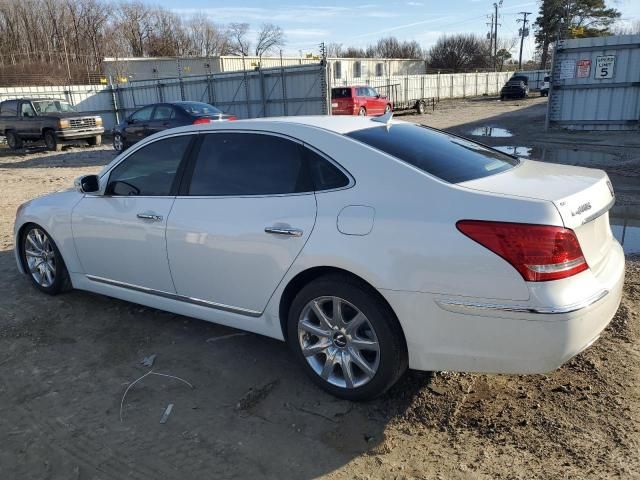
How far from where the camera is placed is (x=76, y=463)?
2.75 meters

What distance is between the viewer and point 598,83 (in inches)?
649

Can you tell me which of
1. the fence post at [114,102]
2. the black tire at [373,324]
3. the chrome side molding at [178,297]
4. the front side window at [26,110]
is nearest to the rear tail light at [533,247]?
the black tire at [373,324]

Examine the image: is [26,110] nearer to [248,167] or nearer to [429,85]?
[248,167]

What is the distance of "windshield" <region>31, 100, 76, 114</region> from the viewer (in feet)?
64.5

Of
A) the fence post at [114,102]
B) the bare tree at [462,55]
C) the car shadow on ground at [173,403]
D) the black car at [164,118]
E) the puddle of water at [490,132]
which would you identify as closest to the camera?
the car shadow on ground at [173,403]

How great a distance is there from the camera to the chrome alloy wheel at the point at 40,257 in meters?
4.89

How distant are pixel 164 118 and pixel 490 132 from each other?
11523 millimetres

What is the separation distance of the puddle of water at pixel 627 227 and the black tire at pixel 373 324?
391cm

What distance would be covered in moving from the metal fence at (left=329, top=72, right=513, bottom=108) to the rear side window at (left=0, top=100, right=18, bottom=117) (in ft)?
66.8

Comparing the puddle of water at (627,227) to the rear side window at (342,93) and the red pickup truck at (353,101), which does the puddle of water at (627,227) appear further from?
the rear side window at (342,93)

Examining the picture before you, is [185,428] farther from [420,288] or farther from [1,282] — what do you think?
[1,282]

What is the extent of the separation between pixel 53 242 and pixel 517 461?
4132mm

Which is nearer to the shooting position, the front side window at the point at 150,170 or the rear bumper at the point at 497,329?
the rear bumper at the point at 497,329

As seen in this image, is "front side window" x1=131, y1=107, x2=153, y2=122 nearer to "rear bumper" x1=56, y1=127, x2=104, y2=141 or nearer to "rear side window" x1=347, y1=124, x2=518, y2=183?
"rear bumper" x1=56, y1=127, x2=104, y2=141
